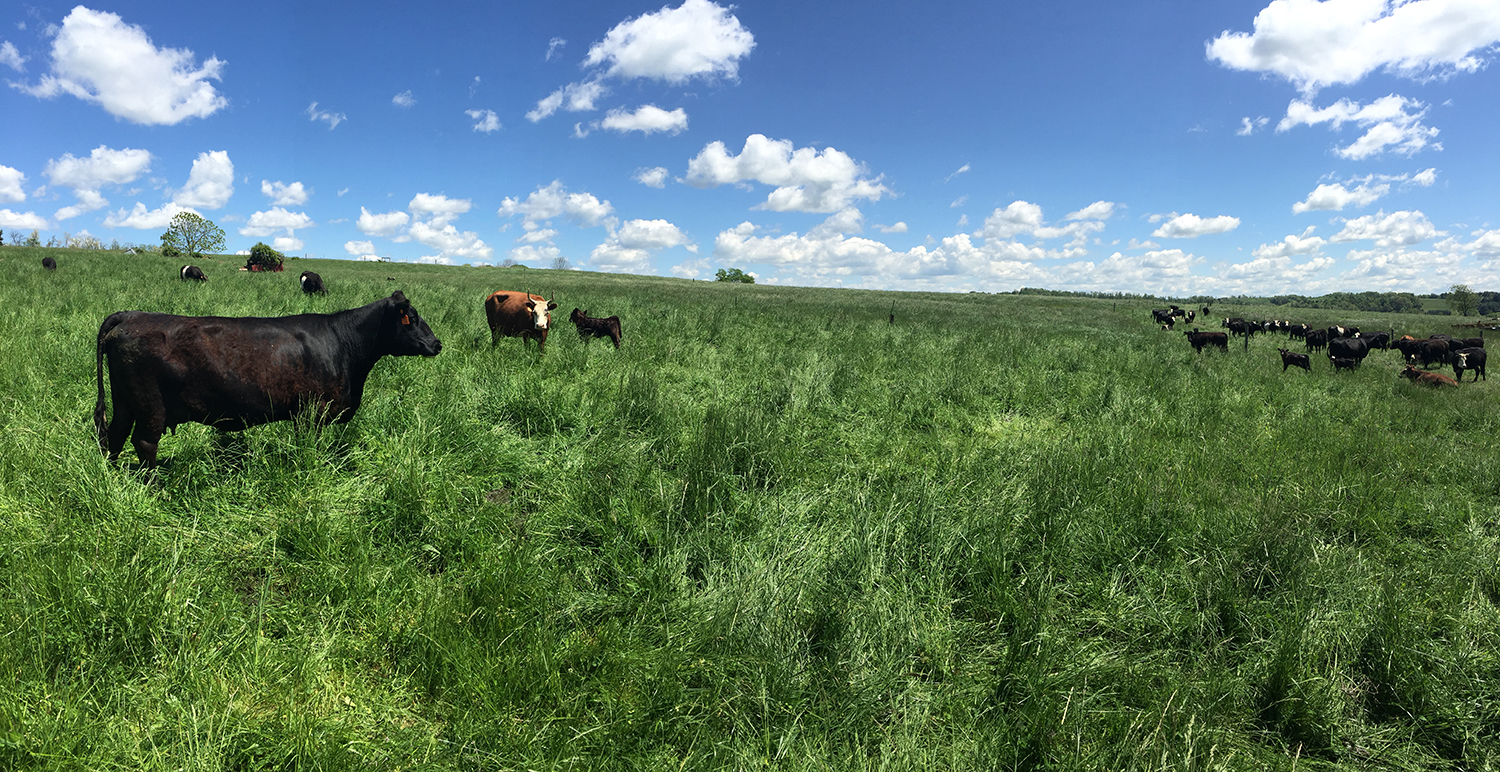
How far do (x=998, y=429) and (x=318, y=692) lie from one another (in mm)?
7082

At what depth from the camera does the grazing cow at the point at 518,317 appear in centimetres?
962

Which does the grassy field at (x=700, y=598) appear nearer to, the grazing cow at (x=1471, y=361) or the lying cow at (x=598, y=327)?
the lying cow at (x=598, y=327)

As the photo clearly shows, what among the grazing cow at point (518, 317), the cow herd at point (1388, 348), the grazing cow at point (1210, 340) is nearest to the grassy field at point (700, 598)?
the grazing cow at point (518, 317)

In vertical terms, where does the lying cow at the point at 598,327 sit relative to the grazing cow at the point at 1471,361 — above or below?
above

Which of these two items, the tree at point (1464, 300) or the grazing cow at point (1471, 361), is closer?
the grazing cow at point (1471, 361)

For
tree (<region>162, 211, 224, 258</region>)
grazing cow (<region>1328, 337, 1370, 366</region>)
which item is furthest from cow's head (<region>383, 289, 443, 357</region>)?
tree (<region>162, 211, 224, 258</region>)

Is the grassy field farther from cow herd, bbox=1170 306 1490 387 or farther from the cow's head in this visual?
→ cow herd, bbox=1170 306 1490 387

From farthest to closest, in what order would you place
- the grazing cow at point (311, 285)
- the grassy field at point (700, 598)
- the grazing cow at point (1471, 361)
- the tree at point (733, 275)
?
the tree at point (733, 275) < the grazing cow at point (1471, 361) < the grazing cow at point (311, 285) < the grassy field at point (700, 598)

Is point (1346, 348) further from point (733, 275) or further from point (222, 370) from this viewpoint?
point (733, 275)

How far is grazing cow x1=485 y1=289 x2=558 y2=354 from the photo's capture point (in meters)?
9.62

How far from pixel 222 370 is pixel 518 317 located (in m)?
6.41

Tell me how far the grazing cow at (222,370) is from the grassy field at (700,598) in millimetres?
234

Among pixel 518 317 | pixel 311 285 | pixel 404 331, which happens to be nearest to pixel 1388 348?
pixel 518 317

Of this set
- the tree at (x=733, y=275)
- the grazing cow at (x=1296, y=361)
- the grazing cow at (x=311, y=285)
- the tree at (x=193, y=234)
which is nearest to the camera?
the grazing cow at (x=1296, y=361)
